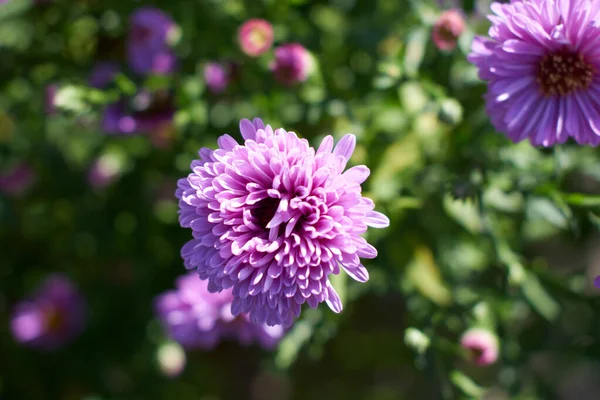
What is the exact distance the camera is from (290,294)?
83cm

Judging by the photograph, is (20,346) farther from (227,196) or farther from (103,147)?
(227,196)

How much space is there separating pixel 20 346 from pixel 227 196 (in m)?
1.41

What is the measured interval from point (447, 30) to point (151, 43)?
0.71m

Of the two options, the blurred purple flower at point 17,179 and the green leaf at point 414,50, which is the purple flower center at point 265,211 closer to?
the green leaf at point 414,50

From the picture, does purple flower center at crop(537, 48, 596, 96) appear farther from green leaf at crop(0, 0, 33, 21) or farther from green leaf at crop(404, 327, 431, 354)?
green leaf at crop(0, 0, 33, 21)

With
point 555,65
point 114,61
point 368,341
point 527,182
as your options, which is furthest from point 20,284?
point 555,65

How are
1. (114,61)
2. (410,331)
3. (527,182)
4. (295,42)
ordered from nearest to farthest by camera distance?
(410,331) → (527,182) → (295,42) → (114,61)

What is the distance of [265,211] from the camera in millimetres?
896

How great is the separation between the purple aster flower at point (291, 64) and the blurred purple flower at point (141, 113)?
0.32 metres

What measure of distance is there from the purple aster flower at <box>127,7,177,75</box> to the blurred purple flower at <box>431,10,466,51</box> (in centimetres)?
62

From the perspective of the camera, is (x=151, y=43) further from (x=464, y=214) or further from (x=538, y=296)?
(x=538, y=296)

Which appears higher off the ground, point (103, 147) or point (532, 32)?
point (532, 32)

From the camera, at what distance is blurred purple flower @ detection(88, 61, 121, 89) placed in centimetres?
150

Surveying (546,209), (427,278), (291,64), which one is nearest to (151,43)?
(291,64)
